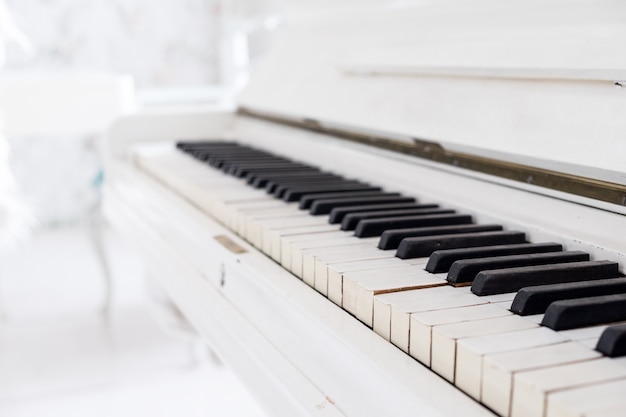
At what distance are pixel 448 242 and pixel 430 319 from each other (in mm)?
240

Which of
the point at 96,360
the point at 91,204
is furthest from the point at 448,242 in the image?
the point at 91,204

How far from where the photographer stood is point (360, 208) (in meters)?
1.12

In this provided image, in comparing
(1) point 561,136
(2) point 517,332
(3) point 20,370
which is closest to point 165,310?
(3) point 20,370

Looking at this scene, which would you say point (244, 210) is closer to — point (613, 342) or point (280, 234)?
point (280, 234)

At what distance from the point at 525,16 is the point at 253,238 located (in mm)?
497

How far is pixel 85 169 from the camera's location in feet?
14.3

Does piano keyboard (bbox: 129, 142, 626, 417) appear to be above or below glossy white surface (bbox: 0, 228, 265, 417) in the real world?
above

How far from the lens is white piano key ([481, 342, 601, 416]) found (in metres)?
0.56

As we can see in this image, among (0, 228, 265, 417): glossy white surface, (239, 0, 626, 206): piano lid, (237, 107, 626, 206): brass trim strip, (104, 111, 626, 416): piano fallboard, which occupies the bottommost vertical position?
(0, 228, 265, 417): glossy white surface

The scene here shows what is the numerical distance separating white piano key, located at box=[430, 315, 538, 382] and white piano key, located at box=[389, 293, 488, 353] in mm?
46

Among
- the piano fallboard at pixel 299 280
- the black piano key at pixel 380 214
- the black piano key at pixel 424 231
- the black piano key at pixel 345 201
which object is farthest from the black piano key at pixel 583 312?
the black piano key at pixel 345 201

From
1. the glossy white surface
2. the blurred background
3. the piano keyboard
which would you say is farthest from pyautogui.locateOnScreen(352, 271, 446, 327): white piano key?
the glossy white surface

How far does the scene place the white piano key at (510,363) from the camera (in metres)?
0.56

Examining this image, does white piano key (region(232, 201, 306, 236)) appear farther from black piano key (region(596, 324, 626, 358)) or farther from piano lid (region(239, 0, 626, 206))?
black piano key (region(596, 324, 626, 358))
